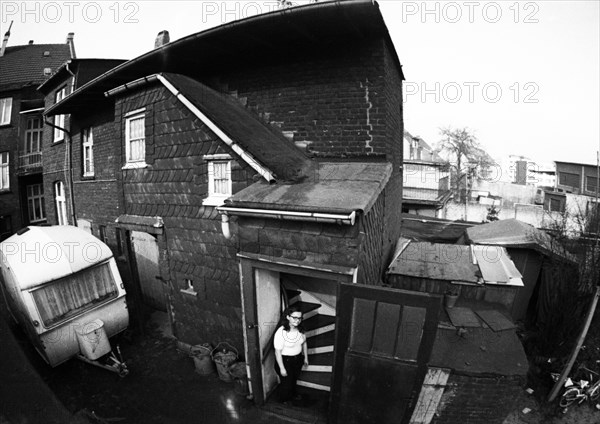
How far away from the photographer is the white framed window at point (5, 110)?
17.7m

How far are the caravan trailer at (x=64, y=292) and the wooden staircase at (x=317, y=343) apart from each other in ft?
13.1

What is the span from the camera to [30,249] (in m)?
6.77

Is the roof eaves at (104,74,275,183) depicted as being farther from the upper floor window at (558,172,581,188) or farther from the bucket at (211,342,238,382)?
the upper floor window at (558,172,581,188)

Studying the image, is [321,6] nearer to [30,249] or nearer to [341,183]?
[341,183]

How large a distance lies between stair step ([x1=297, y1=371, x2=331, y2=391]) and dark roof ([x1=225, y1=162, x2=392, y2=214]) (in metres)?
3.75

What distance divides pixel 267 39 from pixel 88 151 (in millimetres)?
9928

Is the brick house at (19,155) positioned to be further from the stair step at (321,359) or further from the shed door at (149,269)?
the stair step at (321,359)

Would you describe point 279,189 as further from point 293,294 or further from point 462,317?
point 462,317

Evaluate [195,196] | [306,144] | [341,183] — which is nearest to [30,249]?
[195,196]

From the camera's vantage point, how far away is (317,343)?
6.72 meters

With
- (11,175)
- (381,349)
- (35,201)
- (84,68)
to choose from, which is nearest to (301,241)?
(381,349)

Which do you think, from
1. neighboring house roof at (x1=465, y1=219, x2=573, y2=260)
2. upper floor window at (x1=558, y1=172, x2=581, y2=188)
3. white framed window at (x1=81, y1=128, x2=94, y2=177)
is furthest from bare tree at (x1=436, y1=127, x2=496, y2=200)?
white framed window at (x1=81, y1=128, x2=94, y2=177)

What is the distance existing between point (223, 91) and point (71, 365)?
294 inches

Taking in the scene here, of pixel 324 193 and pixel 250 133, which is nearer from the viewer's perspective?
pixel 324 193
